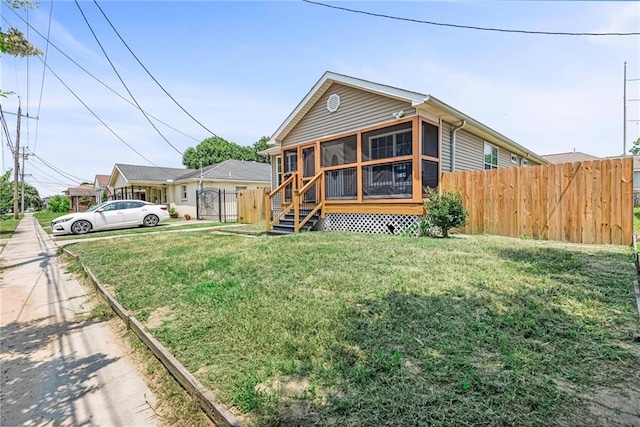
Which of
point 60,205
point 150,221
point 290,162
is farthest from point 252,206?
point 60,205

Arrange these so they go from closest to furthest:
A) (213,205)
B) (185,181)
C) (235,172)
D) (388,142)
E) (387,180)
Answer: (387,180), (388,142), (213,205), (185,181), (235,172)

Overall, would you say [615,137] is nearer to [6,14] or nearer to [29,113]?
[6,14]

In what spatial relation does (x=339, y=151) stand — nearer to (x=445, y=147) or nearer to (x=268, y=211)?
(x=268, y=211)

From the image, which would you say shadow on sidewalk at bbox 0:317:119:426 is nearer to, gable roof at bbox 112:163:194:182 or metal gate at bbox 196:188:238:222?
metal gate at bbox 196:188:238:222

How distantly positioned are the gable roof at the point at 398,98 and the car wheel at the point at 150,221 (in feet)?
25.5

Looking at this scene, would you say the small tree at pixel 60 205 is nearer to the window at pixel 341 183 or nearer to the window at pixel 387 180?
the window at pixel 341 183

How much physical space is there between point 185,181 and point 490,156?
→ 62.4 feet

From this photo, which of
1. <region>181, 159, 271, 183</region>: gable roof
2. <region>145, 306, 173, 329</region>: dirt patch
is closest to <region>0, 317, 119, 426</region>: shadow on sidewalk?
<region>145, 306, 173, 329</region>: dirt patch

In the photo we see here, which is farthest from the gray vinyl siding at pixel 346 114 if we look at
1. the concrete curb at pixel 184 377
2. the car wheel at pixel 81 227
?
the car wheel at pixel 81 227

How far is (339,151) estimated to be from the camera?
35.4 ft

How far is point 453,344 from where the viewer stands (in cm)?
250

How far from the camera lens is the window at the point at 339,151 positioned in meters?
10.4

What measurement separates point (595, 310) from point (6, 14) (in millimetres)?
12913

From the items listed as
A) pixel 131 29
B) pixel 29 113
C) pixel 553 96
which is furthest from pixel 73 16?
pixel 29 113
